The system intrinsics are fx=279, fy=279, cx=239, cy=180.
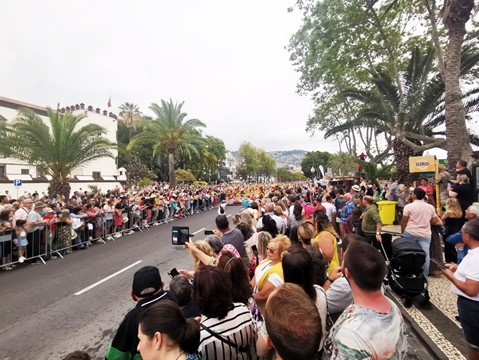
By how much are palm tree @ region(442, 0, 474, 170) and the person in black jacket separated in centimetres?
834

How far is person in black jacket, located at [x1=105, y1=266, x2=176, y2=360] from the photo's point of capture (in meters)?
2.13

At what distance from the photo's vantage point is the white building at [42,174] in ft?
85.9

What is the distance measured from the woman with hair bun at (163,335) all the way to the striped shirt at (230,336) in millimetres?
397

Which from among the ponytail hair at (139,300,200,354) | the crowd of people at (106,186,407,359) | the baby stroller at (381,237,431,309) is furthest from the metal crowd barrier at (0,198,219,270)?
the baby stroller at (381,237,431,309)

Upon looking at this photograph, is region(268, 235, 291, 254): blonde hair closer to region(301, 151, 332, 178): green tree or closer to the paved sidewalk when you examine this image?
the paved sidewalk

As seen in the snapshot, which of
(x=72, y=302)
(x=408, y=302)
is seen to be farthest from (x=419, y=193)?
(x=72, y=302)

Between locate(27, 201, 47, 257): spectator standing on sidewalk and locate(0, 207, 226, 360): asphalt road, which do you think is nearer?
locate(0, 207, 226, 360): asphalt road

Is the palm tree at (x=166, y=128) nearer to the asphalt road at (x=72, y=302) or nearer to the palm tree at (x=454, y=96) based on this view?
the asphalt road at (x=72, y=302)

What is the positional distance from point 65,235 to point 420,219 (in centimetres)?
999

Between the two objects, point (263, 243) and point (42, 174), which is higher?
point (42, 174)

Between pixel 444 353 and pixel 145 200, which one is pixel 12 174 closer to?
pixel 145 200

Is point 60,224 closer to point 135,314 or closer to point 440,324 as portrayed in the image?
point 135,314

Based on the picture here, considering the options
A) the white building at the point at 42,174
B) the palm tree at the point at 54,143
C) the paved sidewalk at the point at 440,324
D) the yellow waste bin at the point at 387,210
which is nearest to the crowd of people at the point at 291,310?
the paved sidewalk at the point at 440,324

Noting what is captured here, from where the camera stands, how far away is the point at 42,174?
1959 centimetres
